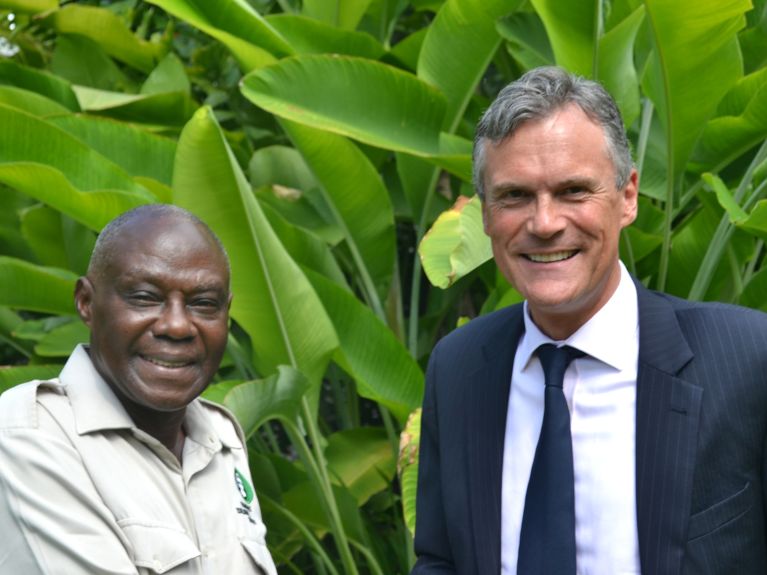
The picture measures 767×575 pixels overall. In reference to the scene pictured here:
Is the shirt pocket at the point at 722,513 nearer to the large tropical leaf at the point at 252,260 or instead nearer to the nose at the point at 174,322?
the nose at the point at 174,322

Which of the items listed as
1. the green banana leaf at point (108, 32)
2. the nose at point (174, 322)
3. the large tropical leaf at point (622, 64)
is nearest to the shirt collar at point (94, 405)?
the nose at point (174, 322)

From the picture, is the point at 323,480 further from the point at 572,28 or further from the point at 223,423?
the point at 572,28

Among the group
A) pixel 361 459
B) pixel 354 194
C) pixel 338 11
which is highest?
pixel 338 11

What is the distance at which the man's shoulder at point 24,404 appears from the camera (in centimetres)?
205

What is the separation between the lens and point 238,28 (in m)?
4.24

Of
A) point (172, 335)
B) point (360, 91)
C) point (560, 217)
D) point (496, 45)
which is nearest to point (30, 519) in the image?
point (172, 335)

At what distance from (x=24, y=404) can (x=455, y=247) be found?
56.2 inches

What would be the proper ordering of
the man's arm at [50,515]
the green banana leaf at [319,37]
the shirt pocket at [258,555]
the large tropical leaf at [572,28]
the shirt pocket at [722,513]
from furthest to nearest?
the green banana leaf at [319,37] → the large tropical leaf at [572,28] → the shirt pocket at [258,555] → the shirt pocket at [722,513] → the man's arm at [50,515]

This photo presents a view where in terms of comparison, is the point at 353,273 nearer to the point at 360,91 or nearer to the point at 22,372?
the point at 360,91

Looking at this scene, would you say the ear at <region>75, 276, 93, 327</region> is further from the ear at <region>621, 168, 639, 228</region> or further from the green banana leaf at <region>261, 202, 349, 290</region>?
the green banana leaf at <region>261, 202, 349, 290</region>

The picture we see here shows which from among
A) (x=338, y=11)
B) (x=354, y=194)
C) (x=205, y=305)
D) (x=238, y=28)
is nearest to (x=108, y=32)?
(x=338, y=11)

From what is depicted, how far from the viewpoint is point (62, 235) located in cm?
451

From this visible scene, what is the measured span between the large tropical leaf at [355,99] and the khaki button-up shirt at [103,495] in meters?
1.64

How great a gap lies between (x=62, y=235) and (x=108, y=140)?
492mm
